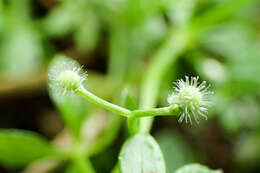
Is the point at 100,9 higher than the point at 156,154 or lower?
higher

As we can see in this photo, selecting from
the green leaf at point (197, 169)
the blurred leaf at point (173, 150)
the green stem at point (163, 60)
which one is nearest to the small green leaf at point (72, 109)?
the green stem at point (163, 60)

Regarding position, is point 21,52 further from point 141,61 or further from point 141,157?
point 141,157

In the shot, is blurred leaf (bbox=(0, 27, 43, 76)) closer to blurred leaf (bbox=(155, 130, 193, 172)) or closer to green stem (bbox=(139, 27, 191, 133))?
green stem (bbox=(139, 27, 191, 133))

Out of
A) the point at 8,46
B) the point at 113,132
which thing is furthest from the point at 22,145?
the point at 8,46

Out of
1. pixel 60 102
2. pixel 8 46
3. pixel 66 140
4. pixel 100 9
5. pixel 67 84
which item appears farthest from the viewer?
pixel 100 9

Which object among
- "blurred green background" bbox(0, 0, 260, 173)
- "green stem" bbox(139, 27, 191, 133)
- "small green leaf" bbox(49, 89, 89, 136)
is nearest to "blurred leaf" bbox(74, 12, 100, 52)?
"blurred green background" bbox(0, 0, 260, 173)

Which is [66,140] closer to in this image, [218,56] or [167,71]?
[167,71]

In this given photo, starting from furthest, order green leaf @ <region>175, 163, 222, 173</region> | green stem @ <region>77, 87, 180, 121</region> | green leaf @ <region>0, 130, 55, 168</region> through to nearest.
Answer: green leaf @ <region>0, 130, 55, 168</region> < green leaf @ <region>175, 163, 222, 173</region> < green stem @ <region>77, 87, 180, 121</region>
